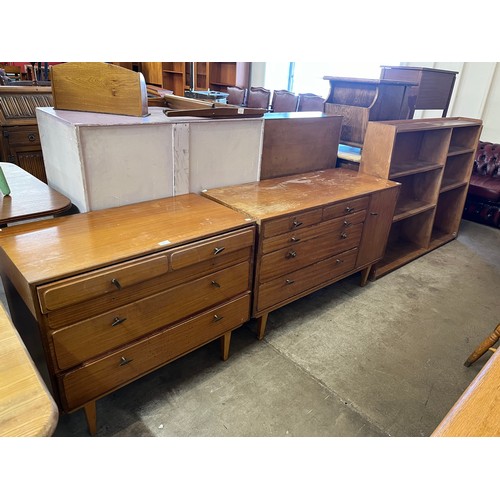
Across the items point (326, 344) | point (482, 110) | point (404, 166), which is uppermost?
point (482, 110)

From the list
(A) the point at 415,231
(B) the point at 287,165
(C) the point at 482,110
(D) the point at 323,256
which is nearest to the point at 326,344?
(D) the point at 323,256

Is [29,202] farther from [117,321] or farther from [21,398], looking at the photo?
[21,398]

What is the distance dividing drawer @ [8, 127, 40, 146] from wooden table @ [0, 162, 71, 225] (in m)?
1.48

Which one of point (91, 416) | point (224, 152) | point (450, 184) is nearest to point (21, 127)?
point (224, 152)

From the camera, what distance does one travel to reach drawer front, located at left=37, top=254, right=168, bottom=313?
3.76 feet

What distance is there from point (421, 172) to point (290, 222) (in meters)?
1.71

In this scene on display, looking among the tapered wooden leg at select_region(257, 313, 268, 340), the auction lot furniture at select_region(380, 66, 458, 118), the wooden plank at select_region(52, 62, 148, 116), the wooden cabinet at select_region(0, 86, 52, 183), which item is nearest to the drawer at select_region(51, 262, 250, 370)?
the tapered wooden leg at select_region(257, 313, 268, 340)

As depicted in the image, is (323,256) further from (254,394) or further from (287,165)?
(254,394)

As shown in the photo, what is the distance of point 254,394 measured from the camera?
1.75 metres

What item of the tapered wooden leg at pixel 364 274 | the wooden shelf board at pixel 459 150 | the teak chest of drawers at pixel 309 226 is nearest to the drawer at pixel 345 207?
the teak chest of drawers at pixel 309 226

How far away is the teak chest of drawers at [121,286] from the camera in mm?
1213

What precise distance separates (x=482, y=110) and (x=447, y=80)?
5.58ft

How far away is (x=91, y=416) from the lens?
56.6 inches

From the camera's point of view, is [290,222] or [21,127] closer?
[290,222]
